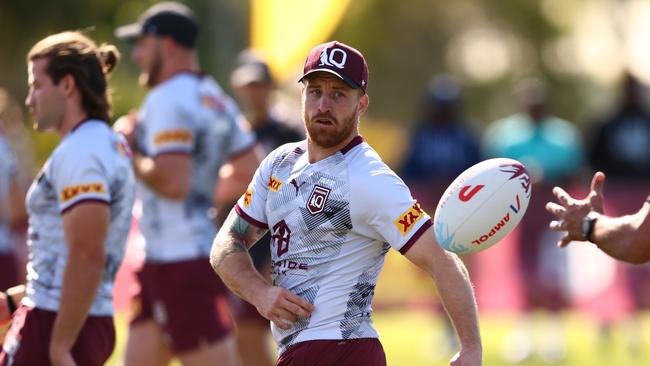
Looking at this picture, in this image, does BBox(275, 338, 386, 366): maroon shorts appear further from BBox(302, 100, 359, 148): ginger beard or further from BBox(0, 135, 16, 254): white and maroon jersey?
BBox(0, 135, 16, 254): white and maroon jersey

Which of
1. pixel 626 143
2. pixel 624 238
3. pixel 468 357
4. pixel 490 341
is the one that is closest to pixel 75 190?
pixel 468 357

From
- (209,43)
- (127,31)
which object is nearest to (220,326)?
(127,31)

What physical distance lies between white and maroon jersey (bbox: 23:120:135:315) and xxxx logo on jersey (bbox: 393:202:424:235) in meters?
1.64

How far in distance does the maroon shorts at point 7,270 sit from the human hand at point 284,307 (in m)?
4.73

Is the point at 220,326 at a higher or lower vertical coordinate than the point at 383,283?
higher

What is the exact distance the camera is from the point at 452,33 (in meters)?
54.6

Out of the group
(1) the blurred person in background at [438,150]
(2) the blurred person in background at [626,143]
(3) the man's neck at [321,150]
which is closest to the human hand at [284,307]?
(3) the man's neck at [321,150]

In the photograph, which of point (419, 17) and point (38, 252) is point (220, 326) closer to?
point (38, 252)

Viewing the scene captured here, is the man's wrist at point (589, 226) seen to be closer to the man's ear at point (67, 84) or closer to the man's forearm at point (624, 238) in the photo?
the man's forearm at point (624, 238)

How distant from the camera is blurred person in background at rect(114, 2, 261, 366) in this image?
343 inches

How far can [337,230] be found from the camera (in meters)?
6.03

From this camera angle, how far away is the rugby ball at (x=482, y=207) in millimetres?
5730

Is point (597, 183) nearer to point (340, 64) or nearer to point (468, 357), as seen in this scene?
point (468, 357)

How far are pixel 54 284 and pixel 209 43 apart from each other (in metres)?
31.1
